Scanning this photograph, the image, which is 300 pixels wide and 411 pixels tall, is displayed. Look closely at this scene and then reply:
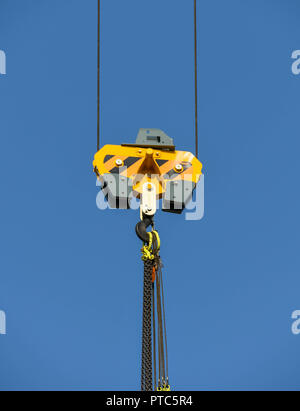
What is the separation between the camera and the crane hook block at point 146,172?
5.00 metres

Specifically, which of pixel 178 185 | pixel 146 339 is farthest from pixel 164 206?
pixel 146 339

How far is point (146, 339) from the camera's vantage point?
14.7 feet

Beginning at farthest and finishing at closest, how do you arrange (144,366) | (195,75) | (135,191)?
(195,75), (135,191), (144,366)

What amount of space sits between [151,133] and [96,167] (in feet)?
1.74

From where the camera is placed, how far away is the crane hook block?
5.00 metres

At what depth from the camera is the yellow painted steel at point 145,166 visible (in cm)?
507

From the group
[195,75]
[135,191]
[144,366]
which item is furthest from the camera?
[195,75]

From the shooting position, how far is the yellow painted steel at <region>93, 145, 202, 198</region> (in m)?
5.07

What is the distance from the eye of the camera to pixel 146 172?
16.8 feet

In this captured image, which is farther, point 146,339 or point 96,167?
point 96,167

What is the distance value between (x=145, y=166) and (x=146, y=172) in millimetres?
45
